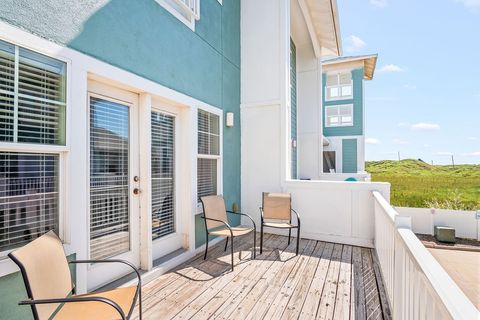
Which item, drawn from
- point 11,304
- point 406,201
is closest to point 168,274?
point 11,304

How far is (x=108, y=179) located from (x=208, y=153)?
5.96ft

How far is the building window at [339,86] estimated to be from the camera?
13039mm

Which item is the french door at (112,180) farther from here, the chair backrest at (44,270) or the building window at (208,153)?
the building window at (208,153)

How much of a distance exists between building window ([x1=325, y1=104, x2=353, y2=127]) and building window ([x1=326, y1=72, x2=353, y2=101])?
1.75 ft

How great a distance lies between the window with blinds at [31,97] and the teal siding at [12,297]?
3.16ft

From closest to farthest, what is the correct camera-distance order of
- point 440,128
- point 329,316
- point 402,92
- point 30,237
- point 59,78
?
point 30,237, point 59,78, point 329,316, point 402,92, point 440,128

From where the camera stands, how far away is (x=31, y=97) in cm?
183

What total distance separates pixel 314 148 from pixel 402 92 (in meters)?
26.3

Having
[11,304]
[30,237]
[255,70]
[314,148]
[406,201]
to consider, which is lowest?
[406,201]

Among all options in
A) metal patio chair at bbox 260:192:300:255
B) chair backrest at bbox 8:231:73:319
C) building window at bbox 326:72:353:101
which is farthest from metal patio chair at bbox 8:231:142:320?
building window at bbox 326:72:353:101

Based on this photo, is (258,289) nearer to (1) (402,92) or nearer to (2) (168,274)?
(2) (168,274)

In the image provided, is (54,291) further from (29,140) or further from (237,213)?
(237,213)

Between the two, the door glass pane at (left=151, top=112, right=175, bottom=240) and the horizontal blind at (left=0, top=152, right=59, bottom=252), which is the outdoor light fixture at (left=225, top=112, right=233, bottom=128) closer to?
the door glass pane at (left=151, top=112, right=175, bottom=240)

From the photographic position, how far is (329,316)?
2.23 m
